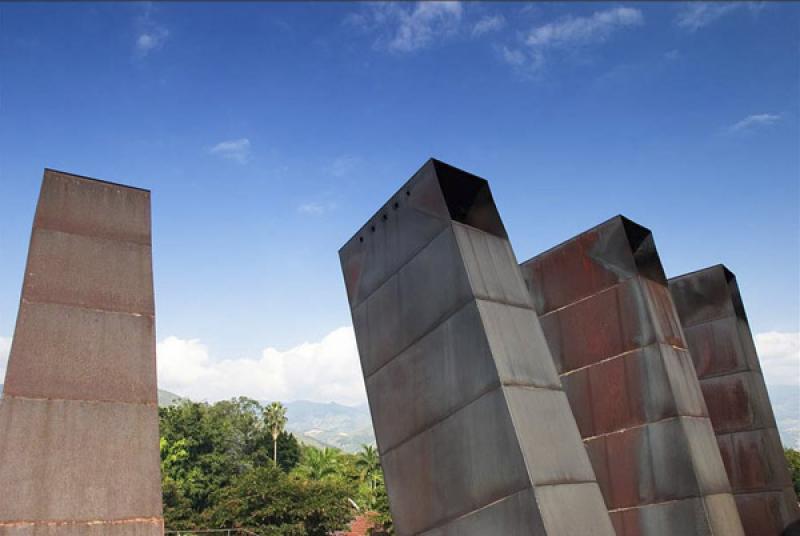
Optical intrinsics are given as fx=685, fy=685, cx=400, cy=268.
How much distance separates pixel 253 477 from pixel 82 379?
102 feet

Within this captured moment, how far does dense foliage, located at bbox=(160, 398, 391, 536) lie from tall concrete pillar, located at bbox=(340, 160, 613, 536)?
90.9 ft

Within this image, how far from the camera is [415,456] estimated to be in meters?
8.02

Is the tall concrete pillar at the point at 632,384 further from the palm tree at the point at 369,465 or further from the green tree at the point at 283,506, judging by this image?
the palm tree at the point at 369,465

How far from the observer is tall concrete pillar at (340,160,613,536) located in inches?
257

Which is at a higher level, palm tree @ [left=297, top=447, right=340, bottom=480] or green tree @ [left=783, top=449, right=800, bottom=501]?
palm tree @ [left=297, top=447, right=340, bottom=480]

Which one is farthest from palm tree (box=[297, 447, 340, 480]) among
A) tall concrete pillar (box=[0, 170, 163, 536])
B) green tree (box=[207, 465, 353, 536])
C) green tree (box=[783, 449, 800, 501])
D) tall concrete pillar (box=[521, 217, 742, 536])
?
tall concrete pillar (box=[0, 170, 163, 536])

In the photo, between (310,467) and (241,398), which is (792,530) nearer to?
(310,467)

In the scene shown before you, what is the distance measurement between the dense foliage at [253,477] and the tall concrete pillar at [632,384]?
26190 millimetres

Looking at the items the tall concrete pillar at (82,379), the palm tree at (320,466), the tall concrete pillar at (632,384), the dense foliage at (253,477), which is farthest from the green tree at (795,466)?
the tall concrete pillar at (82,379)

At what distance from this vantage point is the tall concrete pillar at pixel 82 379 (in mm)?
6426

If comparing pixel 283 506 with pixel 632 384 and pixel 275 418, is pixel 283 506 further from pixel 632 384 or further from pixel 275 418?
pixel 275 418

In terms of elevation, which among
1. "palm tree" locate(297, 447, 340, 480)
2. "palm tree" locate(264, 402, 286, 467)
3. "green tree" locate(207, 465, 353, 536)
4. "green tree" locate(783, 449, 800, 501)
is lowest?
"green tree" locate(783, 449, 800, 501)

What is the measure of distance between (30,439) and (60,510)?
732 millimetres

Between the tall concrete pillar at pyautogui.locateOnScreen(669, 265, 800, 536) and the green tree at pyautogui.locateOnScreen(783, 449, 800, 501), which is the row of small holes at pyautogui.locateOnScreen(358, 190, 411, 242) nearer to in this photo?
the tall concrete pillar at pyautogui.locateOnScreen(669, 265, 800, 536)
